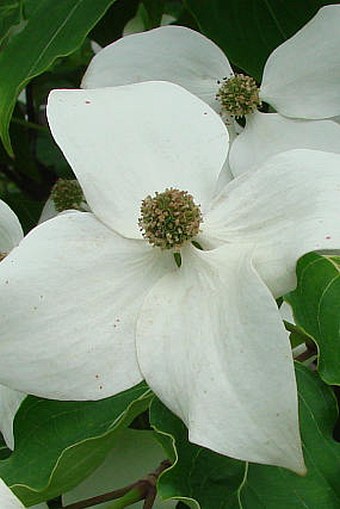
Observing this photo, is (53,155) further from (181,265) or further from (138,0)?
(181,265)

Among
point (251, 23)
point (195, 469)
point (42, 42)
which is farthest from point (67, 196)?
point (195, 469)

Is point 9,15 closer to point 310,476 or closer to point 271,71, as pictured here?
point 271,71

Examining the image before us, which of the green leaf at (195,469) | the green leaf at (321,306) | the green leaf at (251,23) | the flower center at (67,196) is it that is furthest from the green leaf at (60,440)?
the green leaf at (251,23)

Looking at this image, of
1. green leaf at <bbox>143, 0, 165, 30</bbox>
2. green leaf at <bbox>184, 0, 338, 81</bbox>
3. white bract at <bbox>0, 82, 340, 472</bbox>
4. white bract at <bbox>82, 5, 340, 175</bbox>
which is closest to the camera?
white bract at <bbox>0, 82, 340, 472</bbox>

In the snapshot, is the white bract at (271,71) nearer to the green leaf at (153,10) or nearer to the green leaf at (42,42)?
the green leaf at (42,42)

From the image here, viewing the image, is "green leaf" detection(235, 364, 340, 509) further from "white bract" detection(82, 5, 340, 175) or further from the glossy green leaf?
"white bract" detection(82, 5, 340, 175)

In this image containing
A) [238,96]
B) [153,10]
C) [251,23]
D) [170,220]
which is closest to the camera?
[170,220]

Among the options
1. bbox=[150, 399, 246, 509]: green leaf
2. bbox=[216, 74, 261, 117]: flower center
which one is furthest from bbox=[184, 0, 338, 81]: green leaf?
bbox=[150, 399, 246, 509]: green leaf
